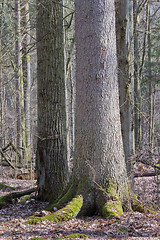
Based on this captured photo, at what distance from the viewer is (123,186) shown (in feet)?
15.1

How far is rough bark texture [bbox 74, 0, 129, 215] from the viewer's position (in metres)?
4.52

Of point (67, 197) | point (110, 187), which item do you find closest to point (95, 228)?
point (110, 187)

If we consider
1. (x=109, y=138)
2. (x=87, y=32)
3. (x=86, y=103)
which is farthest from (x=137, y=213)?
(x=87, y=32)

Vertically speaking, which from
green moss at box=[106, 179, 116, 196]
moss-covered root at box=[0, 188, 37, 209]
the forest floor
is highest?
green moss at box=[106, 179, 116, 196]

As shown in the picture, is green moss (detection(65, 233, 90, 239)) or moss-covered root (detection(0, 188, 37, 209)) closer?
green moss (detection(65, 233, 90, 239))

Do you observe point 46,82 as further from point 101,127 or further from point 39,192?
point 39,192

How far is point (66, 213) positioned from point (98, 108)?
1803 mm

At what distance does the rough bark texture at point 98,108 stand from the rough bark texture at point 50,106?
129 cm

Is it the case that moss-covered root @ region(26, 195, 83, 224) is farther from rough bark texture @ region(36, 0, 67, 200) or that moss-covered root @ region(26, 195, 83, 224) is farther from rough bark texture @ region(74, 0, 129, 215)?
rough bark texture @ region(36, 0, 67, 200)

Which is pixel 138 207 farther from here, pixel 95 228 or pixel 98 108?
pixel 98 108

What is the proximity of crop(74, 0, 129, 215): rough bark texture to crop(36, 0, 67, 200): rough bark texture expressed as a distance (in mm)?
1293

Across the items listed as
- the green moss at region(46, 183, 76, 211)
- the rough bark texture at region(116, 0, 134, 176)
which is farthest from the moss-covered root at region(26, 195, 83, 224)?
the rough bark texture at region(116, 0, 134, 176)

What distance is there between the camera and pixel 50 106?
5.98 meters

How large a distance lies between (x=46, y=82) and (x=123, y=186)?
2.86m
